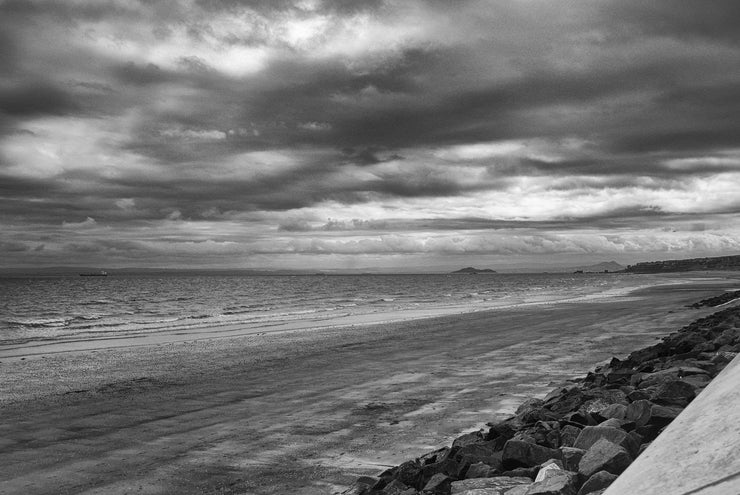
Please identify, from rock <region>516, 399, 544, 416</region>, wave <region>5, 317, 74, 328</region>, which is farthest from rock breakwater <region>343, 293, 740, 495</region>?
wave <region>5, 317, 74, 328</region>

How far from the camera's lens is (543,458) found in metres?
5.04

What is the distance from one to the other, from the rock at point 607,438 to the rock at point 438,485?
45.6 inches

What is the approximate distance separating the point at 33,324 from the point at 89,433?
31020 millimetres

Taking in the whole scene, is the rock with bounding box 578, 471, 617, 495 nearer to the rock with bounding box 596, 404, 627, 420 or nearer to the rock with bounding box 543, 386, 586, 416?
the rock with bounding box 596, 404, 627, 420

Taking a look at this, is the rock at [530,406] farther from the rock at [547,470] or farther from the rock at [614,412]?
the rock at [547,470]

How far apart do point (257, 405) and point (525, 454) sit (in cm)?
608

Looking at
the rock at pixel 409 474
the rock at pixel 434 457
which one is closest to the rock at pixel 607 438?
the rock at pixel 434 457

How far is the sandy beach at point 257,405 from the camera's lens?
6.66m

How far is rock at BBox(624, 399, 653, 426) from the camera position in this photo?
5.43m

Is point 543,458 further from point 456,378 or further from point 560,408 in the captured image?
point 456,378

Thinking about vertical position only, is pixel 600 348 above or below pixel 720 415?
below

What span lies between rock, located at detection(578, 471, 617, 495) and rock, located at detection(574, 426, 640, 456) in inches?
28.2

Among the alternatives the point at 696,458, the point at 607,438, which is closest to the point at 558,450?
the point at 607,438

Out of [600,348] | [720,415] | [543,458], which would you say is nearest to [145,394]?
[543,458]
